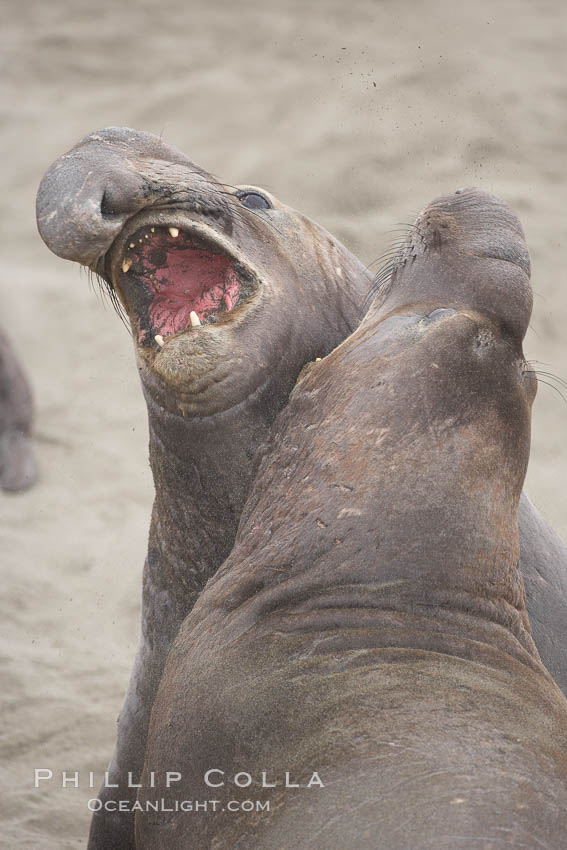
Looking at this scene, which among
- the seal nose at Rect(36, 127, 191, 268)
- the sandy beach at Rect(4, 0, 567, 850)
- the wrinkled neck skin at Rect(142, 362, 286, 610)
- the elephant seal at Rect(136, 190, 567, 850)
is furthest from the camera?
the sandy beach at Rect(4, 0, 567, 850)

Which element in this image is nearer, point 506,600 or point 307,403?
point 506,600

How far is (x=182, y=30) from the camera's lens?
10922mm

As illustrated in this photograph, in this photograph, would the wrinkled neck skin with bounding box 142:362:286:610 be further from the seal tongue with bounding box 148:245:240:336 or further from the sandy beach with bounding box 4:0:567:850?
the sandy beach with bounding box 4:0:567:850

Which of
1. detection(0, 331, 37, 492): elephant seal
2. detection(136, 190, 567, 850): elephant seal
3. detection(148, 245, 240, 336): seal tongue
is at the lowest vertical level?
detection(0, 331, 37, 492): elephant seal

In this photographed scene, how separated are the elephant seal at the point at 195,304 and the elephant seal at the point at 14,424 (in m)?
3.78

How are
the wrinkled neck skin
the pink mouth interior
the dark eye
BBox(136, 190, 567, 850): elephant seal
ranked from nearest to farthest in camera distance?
1. BBox(136, 190, 567, 850): elephant seal
2. the wrinkled neck skin
3. the pink mouth interior
4. the dark eye

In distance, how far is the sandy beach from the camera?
5316 millimetres

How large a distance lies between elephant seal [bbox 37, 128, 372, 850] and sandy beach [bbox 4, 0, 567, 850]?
5.41 ft

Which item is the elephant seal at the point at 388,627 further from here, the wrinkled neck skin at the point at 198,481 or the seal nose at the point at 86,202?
the seal nose at the point at 86,202

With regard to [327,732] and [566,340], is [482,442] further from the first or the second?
[566,340]

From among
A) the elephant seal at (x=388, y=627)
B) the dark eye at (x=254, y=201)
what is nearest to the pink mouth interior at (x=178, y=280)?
the dark eye at (x=254, y=201)

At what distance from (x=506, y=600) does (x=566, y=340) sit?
5.49 m

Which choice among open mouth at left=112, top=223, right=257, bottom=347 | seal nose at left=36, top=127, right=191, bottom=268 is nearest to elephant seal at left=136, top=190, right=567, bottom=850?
open mouth at left=112, top=223, right=257, bottom=347

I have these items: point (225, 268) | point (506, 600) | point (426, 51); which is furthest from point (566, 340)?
point (506, 600)
